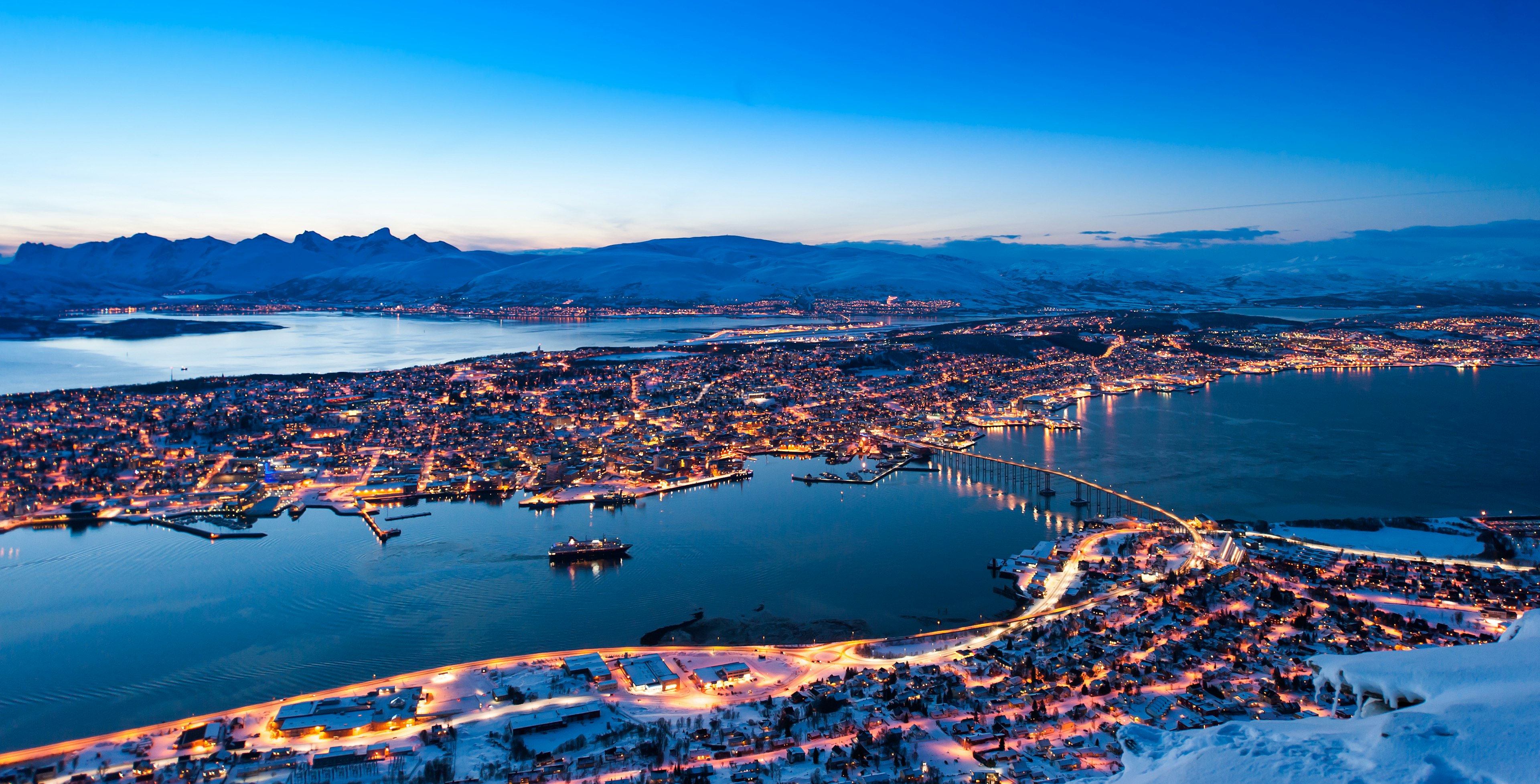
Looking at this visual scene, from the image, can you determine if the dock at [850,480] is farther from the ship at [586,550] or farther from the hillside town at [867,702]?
the hillside town at [867,702]

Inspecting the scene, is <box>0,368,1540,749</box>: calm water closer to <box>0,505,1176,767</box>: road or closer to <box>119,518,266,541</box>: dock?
<box>119,518,266,541</box>: dock

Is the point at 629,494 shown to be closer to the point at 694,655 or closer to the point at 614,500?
the point at 614,500

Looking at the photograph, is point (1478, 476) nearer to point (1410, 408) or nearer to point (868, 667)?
point (1410, 408)

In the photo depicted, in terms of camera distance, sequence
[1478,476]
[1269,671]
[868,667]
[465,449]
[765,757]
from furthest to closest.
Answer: [465,449]
[1478,476]
[868,667]
[1269,671]
[765,757]

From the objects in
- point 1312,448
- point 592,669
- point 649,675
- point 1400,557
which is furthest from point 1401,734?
point 1312,448

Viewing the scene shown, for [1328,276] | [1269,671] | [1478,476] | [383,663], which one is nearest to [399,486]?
[383,663]

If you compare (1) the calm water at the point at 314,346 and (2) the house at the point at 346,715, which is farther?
(1) the calm water at the point at 314,346

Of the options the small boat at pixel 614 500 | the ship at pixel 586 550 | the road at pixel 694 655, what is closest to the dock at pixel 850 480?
the small boat at pixel 614 500

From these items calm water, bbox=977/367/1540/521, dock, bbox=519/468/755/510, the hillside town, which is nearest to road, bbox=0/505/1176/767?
the hillside town
